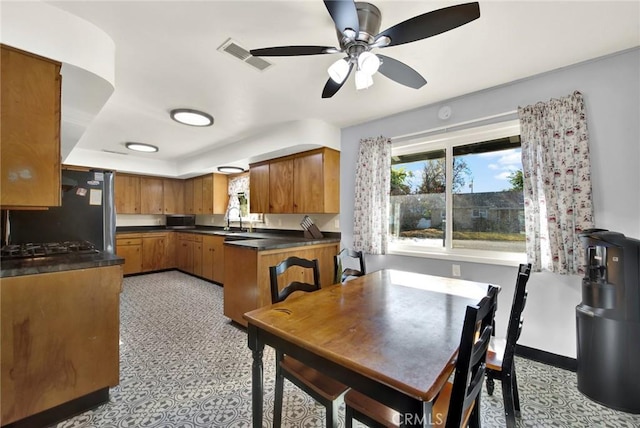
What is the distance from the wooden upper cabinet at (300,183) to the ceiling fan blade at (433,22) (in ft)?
7.03

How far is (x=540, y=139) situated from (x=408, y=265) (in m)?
1.68

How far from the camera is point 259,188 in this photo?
14.1ft

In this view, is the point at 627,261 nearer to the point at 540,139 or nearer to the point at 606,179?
the point at 606,179

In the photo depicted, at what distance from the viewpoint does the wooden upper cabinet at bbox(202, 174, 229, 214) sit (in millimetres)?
5438

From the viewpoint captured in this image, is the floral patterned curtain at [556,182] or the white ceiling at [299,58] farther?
the floral patterned curtain at [556,182]

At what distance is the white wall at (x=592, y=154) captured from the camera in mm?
1907

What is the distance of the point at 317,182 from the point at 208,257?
2744mm

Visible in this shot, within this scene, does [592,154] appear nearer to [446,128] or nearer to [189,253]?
[446,128]

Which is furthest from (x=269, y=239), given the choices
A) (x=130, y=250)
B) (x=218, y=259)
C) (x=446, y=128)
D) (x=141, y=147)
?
(x=130, y=250)

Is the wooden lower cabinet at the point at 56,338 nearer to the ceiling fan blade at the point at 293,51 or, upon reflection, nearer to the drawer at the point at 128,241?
the ceiling fan blade at the point at 293,51

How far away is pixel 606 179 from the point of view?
1980mm

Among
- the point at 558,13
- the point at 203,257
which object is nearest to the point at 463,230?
the point at 558,13

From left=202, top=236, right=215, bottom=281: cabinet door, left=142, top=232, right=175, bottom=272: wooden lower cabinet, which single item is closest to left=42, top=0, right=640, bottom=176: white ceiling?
left=202, top=236, right=215, bottom=281: cabinet door

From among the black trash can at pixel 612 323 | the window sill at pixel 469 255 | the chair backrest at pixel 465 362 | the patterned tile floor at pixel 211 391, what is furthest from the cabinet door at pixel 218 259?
the black trash can at pixel 612 323
